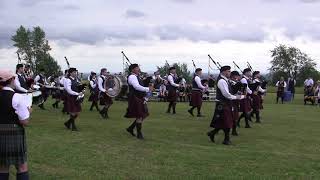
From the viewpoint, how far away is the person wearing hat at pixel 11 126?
18.7 feet

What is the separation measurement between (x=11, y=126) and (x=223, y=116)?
5873 mm

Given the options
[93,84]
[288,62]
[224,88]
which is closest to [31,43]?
[288,62]

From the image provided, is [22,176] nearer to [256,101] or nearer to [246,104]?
[246,104]

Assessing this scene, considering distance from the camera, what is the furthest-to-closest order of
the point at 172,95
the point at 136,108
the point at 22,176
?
the point at 172,95 < the point at 136,108 < the point at 22,176

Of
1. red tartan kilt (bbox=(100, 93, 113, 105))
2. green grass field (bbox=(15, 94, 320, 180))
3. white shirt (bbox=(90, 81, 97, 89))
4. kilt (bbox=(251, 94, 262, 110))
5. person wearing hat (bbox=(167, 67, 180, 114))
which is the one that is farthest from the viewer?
white shirt (bbox=(90, 81, 97, 89))

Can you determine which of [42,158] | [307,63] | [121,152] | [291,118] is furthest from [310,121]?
[307,63]

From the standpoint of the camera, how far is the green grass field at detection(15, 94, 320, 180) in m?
7.84

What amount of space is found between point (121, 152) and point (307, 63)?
6040 centimetres

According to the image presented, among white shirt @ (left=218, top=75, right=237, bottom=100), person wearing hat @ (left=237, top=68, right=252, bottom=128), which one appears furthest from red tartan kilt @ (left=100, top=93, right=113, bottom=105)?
white shirt @ (left=218, top=75, right=237, bottom=100)

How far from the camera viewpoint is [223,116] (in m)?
10.8

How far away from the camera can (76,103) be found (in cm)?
1259

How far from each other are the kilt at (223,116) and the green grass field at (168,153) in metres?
0.44

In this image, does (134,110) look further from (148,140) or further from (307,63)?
(307,63)

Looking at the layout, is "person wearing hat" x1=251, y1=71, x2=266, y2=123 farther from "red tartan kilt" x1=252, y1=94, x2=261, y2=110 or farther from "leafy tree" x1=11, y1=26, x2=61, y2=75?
"leafy tree" x1=11, y1=26, x2=61, y2=75
